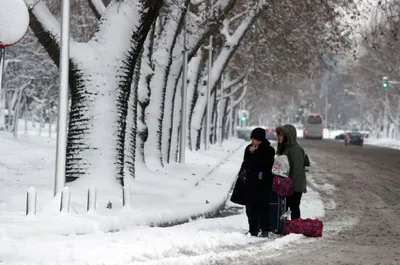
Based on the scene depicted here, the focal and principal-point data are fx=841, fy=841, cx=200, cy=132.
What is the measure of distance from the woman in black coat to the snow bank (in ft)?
11.6

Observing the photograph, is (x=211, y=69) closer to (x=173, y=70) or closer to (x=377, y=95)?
(x=173, y=70)

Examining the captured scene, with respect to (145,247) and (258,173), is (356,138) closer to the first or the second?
(258,173)

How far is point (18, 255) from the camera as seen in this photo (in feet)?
27.8

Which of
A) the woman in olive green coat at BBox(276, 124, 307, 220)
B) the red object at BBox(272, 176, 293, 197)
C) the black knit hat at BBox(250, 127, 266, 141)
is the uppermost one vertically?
the black knit hat at BBox(250, 127, 266, 141)

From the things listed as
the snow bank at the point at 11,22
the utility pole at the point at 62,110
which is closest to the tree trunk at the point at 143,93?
the utility pole at the point at 62,110

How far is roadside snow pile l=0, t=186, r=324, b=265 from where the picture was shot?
8.57 metres

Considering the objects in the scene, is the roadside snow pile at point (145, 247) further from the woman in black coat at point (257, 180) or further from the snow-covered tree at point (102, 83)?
the snow-covered tree at point (102, 83)

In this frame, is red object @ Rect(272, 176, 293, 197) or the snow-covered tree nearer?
red object @ Rect(272, 176, 293, 197)

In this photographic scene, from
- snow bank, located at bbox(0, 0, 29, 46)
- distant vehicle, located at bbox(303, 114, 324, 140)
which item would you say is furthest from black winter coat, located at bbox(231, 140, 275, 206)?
distant vehicle, located at bbox(303, 114, 324, 140)

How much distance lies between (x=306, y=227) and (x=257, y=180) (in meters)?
0.94

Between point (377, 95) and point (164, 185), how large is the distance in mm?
77210

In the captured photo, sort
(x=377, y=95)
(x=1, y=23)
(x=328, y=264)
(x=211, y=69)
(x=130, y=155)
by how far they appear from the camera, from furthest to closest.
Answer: (x=377, y=95) → (x=211, y=69) → (x=130, y=155) → (x=1, y=23) → (x=328, y=264)

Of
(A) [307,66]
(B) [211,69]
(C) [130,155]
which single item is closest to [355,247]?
(C) [130,155]

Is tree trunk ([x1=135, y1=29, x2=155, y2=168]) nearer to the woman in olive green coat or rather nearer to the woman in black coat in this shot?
the woman in olive green coat
